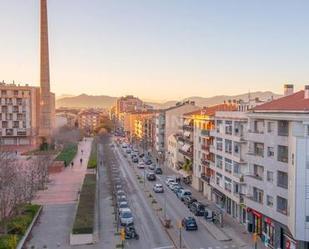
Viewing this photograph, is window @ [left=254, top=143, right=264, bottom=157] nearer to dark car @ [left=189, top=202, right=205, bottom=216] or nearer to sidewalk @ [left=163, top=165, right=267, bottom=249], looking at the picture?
sidewalk @ [left=163, top=165, right=267, bottom=249]

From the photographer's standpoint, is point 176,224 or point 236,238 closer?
point 236,238

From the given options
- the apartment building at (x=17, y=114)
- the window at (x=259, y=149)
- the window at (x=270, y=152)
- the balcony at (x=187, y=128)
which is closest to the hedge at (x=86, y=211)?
the window at (x=259, y=149)

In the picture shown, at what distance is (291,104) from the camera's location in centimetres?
3300

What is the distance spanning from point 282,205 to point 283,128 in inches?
204

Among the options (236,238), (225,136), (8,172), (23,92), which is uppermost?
(23,92)

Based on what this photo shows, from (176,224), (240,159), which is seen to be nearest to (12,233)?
(176,224)

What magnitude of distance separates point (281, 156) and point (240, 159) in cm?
806

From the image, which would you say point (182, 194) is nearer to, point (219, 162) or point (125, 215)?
point (219, 162)

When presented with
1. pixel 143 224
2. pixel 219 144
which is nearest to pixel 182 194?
pixel 219 144

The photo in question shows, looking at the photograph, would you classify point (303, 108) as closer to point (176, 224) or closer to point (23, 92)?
point (176, 224)

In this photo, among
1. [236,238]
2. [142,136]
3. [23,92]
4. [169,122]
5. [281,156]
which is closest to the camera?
[281,156]

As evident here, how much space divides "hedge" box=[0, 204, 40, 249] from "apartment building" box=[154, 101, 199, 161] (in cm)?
4325

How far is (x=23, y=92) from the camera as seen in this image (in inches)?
4510

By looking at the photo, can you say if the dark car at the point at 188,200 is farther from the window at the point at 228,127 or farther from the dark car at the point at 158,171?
the dark car at the point at 158,171
